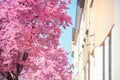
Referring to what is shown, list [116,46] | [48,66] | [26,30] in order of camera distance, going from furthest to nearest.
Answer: [48,66] → [26,30] → [116,46]

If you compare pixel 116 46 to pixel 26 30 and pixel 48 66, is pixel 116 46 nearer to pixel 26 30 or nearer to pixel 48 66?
pixel 26 30

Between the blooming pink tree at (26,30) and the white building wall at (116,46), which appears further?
the blooming pink tree at (26,30)

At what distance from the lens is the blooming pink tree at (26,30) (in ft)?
63.5

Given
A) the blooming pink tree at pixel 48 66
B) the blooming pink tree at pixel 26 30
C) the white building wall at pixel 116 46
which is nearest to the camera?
the white building wall at pixel 116 46

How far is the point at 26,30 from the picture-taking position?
19.4 metres

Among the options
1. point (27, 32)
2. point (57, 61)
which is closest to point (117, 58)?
point (27, 32)

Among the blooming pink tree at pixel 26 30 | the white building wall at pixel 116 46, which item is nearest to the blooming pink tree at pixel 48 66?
the blooming pink tree at pixel 26 30

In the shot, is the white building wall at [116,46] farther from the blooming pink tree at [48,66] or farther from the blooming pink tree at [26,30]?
the blooming pink tree at [48,66]

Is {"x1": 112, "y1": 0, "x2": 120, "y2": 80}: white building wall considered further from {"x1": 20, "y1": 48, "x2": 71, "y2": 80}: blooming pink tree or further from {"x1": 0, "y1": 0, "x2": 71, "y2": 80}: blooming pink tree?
{"x1": 20, "y1": 48, "x2": 71, "y2": 80}: blooming pink tree

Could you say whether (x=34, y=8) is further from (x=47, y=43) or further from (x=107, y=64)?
(x=107, y=64)

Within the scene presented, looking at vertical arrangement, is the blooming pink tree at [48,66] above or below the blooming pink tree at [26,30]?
below

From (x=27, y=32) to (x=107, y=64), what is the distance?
552 cm

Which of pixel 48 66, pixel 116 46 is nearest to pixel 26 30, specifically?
pixel 48 66

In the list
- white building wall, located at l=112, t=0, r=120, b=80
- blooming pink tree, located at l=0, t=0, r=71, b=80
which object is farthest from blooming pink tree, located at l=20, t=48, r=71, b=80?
white building wall, located at l=112, t=0, r=120, b=80
